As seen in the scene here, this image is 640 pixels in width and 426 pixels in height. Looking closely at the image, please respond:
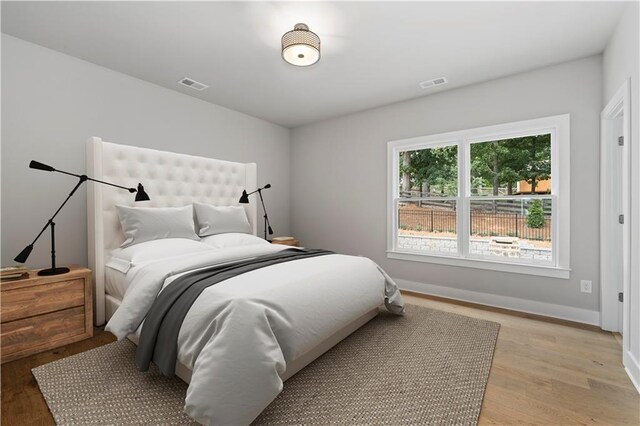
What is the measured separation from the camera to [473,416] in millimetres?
1550

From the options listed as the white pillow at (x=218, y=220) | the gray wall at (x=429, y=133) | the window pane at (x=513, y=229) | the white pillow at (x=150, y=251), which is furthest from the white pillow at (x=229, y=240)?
the window pane at (x=513, y=229)

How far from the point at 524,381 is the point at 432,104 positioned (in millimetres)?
3073

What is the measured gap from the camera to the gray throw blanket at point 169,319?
1.64 meters

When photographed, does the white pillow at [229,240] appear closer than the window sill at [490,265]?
No

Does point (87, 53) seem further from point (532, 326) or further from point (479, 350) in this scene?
point (532, 326)

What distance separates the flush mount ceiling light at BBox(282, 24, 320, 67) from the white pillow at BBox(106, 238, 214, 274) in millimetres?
1937

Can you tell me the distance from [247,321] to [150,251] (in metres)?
1.58

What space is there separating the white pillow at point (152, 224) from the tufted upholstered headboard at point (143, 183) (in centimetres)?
15

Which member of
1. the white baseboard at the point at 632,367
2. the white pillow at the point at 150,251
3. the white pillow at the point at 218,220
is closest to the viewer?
the white baseboard at the point at 632,367

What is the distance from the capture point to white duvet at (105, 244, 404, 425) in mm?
1337

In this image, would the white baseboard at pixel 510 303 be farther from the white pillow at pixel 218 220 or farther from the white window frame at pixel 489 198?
the white pillow at pixel 218 220

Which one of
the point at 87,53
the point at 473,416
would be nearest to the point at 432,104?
the point at 473,416

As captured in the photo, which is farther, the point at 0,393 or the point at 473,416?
the point at 0,393

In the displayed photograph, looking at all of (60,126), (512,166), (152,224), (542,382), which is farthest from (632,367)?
(60,126)
